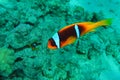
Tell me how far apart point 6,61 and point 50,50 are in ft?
1.92

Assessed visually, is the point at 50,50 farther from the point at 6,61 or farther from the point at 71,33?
the point at 71,33

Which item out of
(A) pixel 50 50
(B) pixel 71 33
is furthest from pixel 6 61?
(B) pixel 71 33

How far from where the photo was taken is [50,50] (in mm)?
3146

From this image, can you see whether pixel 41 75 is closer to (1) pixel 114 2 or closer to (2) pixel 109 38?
(2) pixel 109 38

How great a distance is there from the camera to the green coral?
290 cm

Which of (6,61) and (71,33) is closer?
(71,33)

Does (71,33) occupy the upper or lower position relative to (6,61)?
upper

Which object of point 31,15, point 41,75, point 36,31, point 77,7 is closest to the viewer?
point 41,75

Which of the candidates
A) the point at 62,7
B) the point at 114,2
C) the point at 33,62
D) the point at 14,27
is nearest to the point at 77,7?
the point at 62,7

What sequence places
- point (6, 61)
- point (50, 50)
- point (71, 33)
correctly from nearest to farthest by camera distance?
point (71, 33), point (6, 61), point (50, 50)

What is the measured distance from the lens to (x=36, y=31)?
3363 millimetres

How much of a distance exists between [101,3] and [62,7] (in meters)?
0.76

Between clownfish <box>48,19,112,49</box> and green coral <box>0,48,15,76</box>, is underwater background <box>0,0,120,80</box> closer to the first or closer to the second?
green coral <box>0,48,15,76</box>

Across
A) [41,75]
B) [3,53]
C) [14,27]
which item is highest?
[14,27]
